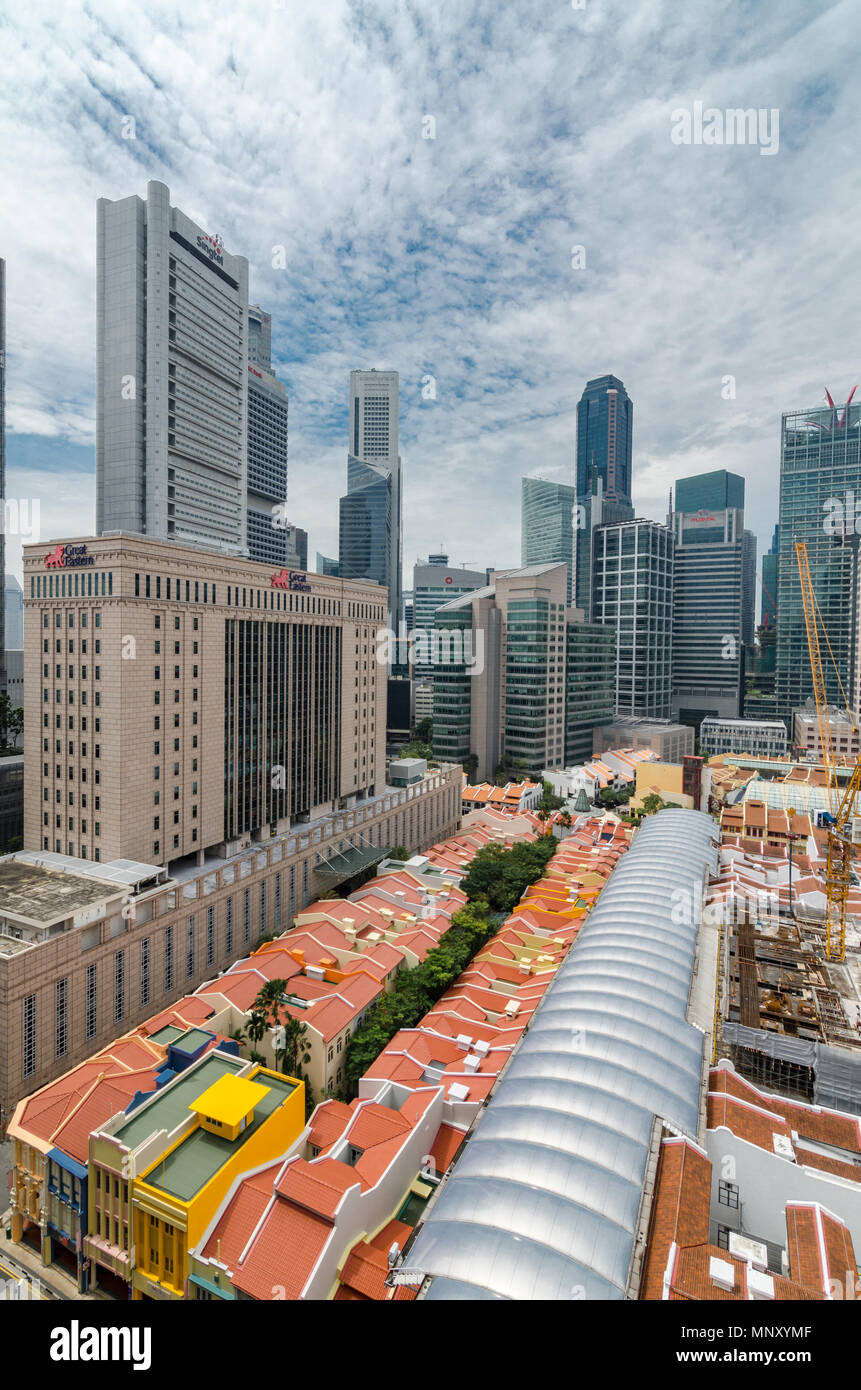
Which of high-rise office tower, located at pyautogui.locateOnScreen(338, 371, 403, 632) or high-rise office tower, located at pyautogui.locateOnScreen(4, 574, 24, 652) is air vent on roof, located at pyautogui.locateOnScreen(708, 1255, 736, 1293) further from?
high-rise office tower, located at pyautogui.locateOnScreen(338, 371, 403, 632)

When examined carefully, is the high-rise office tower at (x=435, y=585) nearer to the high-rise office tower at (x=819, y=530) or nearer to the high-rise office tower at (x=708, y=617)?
the high-rise office tower at (x=708, y=617)

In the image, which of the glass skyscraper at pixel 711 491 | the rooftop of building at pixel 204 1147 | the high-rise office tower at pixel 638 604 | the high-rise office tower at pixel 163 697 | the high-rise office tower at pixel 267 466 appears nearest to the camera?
the rooftop of building at pixel 204 1147

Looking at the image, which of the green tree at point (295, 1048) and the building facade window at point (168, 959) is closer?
the green tree at point (295, 1048)

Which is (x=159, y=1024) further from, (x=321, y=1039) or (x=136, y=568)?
(x=136, y=568)

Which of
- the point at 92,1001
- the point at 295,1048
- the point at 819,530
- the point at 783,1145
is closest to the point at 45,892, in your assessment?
the point at 92,1001

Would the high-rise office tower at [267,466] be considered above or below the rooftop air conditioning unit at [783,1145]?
above

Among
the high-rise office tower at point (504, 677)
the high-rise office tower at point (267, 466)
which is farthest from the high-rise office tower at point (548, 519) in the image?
the high-rise office tower at point (504, 677)

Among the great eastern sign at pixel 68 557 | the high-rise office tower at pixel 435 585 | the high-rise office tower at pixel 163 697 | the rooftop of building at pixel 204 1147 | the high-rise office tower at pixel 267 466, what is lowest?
the rooftop of building at pixel 204 1147

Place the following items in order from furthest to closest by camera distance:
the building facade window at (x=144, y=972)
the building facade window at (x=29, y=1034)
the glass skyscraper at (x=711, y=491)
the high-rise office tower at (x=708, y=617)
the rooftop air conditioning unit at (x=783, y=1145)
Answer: the glass skyscraper at (x=711, y=491) → the high-rise office tower at (x=708, y=617) → the building facade window at (x=144, y=972) → the building facade window at (x=29, y=1034) → the rooftop air conditioning unit at (x=783, y=1145)
